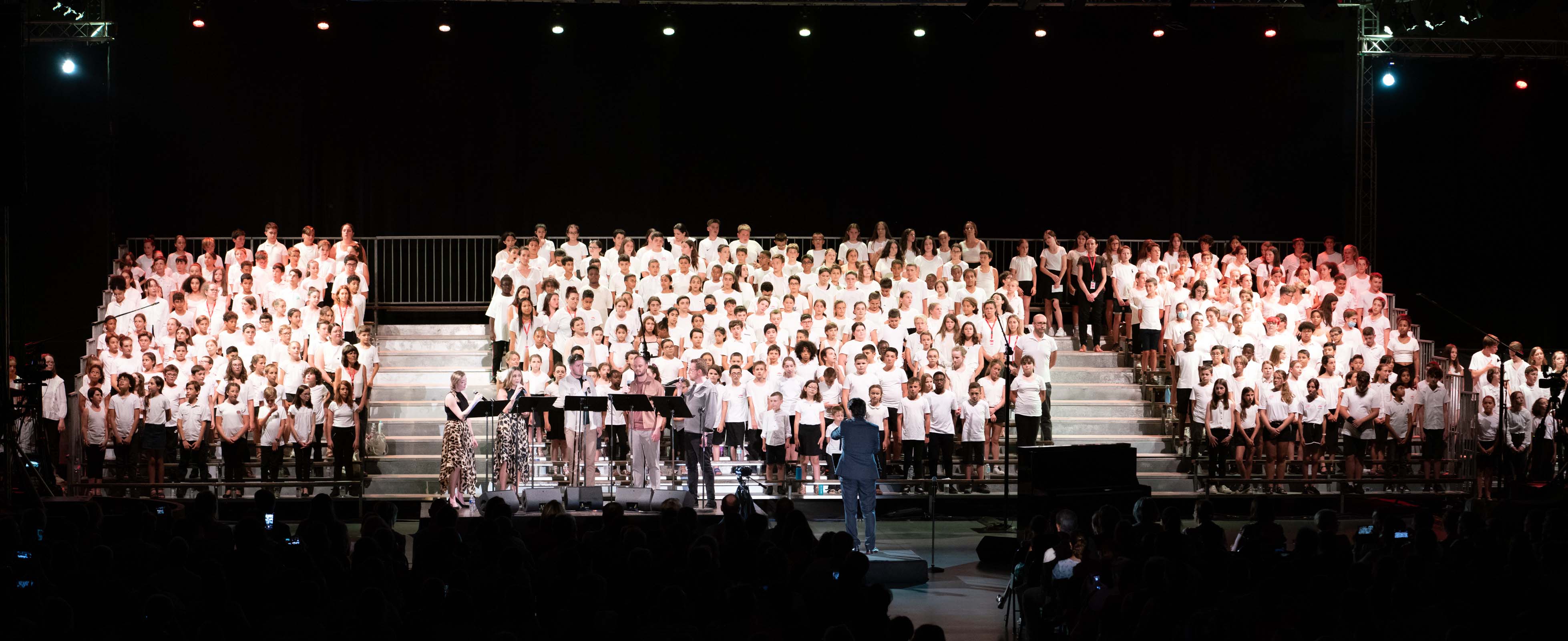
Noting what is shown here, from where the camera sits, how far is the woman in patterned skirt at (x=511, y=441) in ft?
44.0

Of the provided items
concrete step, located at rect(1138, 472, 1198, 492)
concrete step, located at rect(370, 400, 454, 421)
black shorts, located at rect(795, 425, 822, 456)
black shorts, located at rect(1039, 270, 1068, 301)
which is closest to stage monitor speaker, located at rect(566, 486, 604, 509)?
black shorts, located at rect(795, 425, 822, 456)

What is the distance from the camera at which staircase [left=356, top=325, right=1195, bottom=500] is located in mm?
15039

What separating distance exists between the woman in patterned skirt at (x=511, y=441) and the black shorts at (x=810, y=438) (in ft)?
8.97

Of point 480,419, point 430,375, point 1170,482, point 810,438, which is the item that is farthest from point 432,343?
point 1170,482

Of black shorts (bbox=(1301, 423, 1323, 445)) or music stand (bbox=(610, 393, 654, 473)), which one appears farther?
black shorts (bbox=(1301, 423, 1323, 445))

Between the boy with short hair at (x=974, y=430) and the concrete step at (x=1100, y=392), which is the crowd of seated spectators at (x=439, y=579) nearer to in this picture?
the boy with short hair at (x=974, y=430)

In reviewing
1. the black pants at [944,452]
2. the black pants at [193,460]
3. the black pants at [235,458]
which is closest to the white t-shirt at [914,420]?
the black pants at [944,452]

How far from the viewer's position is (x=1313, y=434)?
49.9 ft

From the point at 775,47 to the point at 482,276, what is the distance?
17.1 ft

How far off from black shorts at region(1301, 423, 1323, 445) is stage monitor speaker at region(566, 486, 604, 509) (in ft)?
25.1

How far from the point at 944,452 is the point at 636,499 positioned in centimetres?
373

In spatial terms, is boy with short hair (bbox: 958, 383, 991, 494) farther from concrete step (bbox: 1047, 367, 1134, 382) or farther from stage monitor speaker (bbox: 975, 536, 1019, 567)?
stage monitor speaker (bbox: 975, 536, 1019, 567)

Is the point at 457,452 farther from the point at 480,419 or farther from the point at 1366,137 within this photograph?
the point at 1366,137

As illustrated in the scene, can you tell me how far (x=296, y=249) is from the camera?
17141 mm
